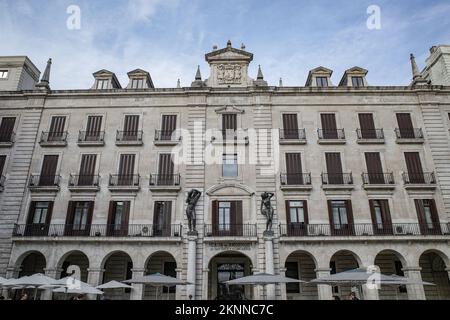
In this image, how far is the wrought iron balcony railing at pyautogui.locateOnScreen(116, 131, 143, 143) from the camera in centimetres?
2684

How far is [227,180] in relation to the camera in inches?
1006

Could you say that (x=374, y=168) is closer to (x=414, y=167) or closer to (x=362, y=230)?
(x=414, y=167)

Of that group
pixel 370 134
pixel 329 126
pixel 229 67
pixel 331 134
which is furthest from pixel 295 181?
pixel 229 67

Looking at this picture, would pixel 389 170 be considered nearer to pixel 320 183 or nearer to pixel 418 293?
pixel 320 183

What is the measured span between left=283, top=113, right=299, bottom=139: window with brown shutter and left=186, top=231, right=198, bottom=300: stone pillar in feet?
34.6

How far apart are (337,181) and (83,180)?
19.2m

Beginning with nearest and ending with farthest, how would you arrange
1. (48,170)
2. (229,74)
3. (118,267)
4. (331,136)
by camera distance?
(118,267) < (48,170) < (331,136) < (229,74)

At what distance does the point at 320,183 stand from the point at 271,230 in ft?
17.4

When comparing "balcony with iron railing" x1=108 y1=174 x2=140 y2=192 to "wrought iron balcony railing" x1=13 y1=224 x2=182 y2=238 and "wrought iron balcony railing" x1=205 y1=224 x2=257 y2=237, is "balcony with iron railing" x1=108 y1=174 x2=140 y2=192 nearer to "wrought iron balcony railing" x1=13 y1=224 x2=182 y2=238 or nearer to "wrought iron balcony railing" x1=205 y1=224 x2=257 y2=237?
"wrought iron balcony railing" x1=13 y1=224 x2=182 y2=238

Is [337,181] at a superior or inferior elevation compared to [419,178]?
inferior

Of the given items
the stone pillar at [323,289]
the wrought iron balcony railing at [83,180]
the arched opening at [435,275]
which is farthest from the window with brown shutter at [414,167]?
the wrought iron balcony railing at [83,180]

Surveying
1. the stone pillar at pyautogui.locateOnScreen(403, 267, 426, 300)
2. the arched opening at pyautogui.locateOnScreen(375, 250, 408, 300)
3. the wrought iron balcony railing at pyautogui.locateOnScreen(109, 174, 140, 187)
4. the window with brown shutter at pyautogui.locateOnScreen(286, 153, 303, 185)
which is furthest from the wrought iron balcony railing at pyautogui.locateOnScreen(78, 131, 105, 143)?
the stone pillar at pyautogui.locateOnScreen(403, 267, 426, 300)

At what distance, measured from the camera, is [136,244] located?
76.8ft
